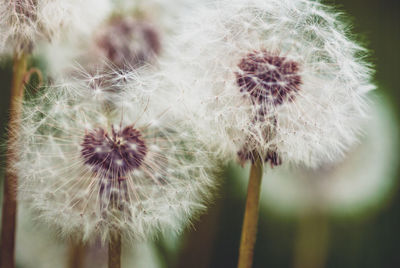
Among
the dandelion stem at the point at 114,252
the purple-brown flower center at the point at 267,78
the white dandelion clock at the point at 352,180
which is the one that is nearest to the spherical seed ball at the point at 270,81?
the purple-brown flower center at the point at 267,78

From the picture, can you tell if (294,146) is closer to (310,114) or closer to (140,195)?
(310,114)

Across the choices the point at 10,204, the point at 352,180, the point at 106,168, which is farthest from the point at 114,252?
the point at 352,180

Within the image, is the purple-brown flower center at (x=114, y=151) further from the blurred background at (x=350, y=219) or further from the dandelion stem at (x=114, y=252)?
the blurred background at (x=350, y=219)

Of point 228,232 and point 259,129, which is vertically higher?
point 259,129

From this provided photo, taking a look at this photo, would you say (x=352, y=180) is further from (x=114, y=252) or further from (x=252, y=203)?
(x=114, y=252)

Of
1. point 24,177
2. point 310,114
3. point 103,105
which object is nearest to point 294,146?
point 310,114

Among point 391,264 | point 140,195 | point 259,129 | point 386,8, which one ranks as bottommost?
point 391,264

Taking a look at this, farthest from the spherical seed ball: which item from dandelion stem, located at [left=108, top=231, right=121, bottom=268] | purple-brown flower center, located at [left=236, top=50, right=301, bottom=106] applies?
dandelion stem, located at [left=108, top=231, right=121, bottom=268]

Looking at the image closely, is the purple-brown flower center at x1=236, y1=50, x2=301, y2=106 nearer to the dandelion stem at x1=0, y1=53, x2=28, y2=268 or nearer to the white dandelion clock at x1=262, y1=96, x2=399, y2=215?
the dandelion stem at x1=0, y1=53, x2=28, y2=268
